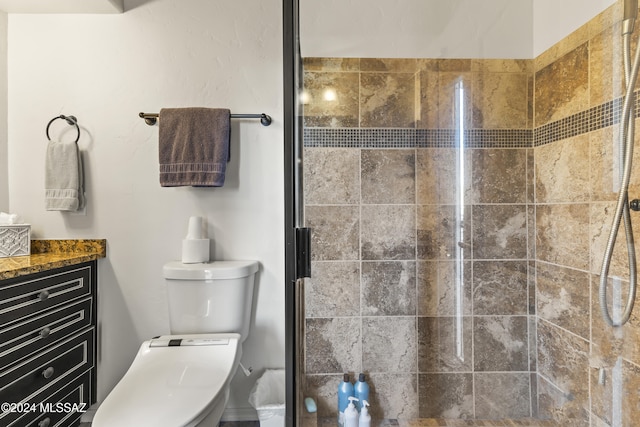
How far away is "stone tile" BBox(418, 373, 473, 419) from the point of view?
1119 millimetres

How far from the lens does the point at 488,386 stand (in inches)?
42.9

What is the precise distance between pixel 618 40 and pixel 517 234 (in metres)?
0.58

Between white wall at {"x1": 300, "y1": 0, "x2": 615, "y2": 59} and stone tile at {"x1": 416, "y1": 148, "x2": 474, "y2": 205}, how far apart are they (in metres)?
0.33

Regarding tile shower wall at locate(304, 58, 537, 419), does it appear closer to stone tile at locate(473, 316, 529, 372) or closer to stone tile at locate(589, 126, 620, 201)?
stone tile at locate(473, 316, 529, 372)

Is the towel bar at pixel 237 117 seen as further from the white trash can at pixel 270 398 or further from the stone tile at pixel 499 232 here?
the white trash can at pixel 270 398

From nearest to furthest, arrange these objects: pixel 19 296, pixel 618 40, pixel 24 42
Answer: pixel 618 40 → pixel 19 296 → pixel 24 42

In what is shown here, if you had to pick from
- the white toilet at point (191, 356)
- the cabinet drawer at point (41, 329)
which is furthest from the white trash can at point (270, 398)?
the cabinet drawer at point (41, 329)

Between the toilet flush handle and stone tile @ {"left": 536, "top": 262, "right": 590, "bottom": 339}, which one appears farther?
the toilet flush handle

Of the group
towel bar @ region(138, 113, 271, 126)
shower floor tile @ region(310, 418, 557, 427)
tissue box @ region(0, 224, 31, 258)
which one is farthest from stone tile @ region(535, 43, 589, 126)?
tissue box @ region(0, 224, 31, 258)

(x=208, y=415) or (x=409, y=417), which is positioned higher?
(x=208, y=415)

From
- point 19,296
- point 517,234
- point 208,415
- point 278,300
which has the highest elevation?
point 517,234

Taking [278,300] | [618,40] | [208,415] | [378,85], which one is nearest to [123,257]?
[278,300]

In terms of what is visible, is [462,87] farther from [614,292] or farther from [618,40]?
[614,292]

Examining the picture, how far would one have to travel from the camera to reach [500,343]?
1082 millimetres
